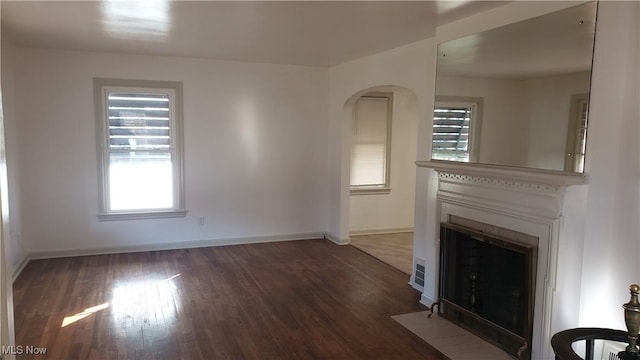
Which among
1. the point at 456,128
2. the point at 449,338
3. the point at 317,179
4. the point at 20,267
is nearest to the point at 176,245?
the point at 20,267

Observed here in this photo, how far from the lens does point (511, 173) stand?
10.2 feet

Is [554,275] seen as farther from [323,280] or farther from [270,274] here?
[270,274]

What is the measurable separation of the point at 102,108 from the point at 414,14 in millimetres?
3853

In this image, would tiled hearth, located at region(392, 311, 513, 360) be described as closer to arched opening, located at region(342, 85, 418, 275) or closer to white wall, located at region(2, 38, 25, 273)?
arched opening, located at region(342, 85, 418, 275)

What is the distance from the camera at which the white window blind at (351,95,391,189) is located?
273 inches

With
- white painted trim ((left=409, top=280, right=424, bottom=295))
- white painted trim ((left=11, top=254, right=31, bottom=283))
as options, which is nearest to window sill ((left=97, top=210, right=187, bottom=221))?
white painted trim ((left=11, top=254, right=31, bottom=283))

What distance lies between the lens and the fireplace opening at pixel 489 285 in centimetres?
311

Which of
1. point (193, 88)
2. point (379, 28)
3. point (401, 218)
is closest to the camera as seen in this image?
point (379, 28)

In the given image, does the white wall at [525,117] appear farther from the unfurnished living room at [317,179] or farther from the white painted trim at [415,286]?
the white painted trim at [415,286]

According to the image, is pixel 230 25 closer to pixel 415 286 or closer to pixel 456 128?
pixel 456 128

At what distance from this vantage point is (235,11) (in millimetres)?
3490

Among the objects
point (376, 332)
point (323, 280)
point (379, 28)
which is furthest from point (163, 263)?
point (379, 28)

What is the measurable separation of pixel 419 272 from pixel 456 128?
1.54 meters

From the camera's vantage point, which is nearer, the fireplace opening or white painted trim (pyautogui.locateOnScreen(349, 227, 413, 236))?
the fireplace opening
